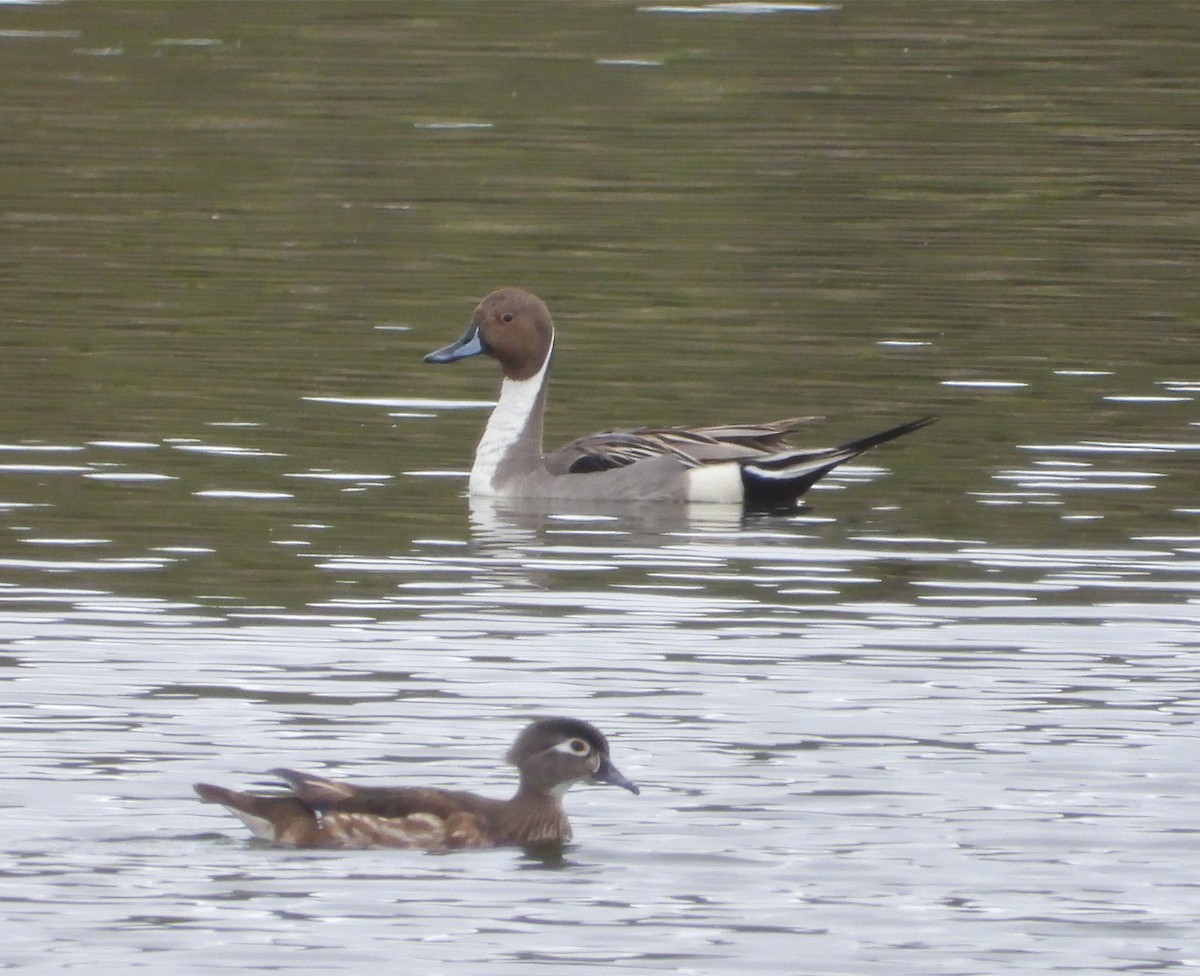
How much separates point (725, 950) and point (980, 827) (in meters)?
1.27

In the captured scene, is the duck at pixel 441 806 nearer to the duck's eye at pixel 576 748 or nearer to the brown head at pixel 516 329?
the duck's eye at pixel 576 748

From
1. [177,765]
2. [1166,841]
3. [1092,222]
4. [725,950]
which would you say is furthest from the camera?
[1092,222]

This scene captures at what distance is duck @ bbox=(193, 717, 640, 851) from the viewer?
27.8 feet

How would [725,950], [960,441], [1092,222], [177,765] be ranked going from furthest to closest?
1. [1092,222]
2. [960,441]
3. [177,765]
4. [725,950]

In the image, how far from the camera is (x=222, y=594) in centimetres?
1188

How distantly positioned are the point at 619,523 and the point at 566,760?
530 cm

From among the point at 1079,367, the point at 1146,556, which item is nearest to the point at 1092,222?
the point at 1079,367

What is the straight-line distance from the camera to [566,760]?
8.78 meters

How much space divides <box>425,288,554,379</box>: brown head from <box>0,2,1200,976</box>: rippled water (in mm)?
643

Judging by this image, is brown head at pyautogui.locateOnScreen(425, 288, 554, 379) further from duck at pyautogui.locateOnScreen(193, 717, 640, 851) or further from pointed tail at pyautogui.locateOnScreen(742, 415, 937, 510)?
duck at pyautogui.locateOnScreen(193, 717, 640, 851)

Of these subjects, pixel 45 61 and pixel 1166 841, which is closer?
pixel 1166 841

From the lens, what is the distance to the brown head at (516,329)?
596 inches

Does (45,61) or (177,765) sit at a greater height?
(45,61)

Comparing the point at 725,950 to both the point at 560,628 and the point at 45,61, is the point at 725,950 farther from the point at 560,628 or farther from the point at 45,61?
the point at 45,61
